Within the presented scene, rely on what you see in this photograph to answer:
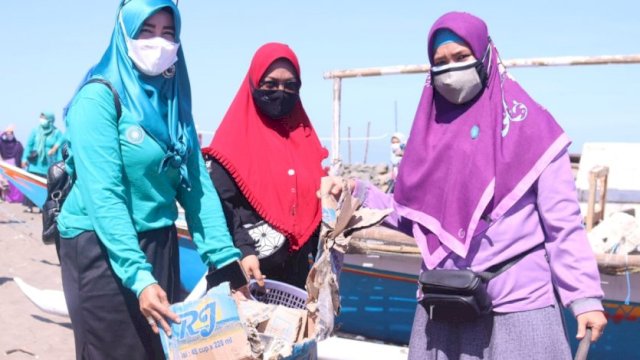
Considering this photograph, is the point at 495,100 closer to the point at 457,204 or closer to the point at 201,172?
the point at 457,204

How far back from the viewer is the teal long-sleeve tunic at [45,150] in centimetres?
1141

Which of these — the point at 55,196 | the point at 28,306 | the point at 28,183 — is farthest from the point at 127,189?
the point at 28,183

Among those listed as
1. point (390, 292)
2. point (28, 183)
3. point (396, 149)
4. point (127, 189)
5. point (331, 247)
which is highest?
point (127, 189)

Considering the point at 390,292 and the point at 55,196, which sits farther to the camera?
the point at 390,292

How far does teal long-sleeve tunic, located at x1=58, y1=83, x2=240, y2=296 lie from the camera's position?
1.93m

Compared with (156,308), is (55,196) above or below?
above

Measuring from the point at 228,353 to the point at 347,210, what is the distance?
26.0 inches

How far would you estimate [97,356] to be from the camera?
2.06 metres

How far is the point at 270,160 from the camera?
276cm

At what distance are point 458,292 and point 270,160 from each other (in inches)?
41.4

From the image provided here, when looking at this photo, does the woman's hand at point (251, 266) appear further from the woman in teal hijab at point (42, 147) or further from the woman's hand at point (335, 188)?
the woman in teal hijab at point (42, 147)

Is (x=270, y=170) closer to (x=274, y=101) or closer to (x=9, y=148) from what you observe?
(x=274, y=101)

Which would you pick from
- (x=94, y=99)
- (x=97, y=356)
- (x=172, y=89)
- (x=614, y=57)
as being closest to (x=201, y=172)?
(x=172, y=89)

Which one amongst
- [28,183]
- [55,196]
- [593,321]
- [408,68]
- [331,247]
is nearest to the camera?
[593,321]
